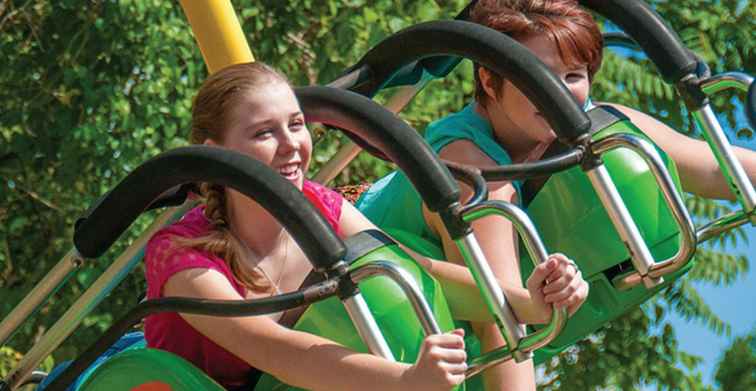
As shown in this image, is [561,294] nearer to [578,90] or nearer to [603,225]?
[603,225]

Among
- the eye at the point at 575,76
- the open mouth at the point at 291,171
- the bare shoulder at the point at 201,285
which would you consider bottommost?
the bare shoulder at the point at 201,285

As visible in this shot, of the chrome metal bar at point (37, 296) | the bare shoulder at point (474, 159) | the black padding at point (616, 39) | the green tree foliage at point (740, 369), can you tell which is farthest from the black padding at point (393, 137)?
the green tree foliage at point (740, 369)

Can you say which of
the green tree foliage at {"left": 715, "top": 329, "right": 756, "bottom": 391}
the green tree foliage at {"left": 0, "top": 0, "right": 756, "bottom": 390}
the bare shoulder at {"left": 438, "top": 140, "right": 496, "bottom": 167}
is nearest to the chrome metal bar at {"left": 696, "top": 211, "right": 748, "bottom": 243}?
the bare shoulder at {"left": 438, "top": 140, "right": 496, "bottom": 167}

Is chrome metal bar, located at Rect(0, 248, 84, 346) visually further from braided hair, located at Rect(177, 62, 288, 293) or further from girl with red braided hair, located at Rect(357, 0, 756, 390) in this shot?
girl with red braided hair, located at Rect(357, 0, 756, 390)

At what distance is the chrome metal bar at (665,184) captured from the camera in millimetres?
1979

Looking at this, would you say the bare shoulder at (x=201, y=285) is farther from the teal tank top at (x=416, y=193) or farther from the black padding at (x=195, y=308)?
the teal tank top at (x=416, y=193)

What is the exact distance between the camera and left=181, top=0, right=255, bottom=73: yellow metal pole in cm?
273

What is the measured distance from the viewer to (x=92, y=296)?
90.9 inches

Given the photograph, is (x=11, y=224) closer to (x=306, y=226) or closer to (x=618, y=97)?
(x=618, y=97)

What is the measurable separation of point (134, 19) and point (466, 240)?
→ 2.95 meters

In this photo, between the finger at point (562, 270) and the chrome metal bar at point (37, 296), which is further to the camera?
the chrome metal bar at point (37, 296)

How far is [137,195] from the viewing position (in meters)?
1.99

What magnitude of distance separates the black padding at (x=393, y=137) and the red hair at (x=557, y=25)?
12.9 inches

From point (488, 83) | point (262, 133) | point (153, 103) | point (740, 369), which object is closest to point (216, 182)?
point (262, 133)
